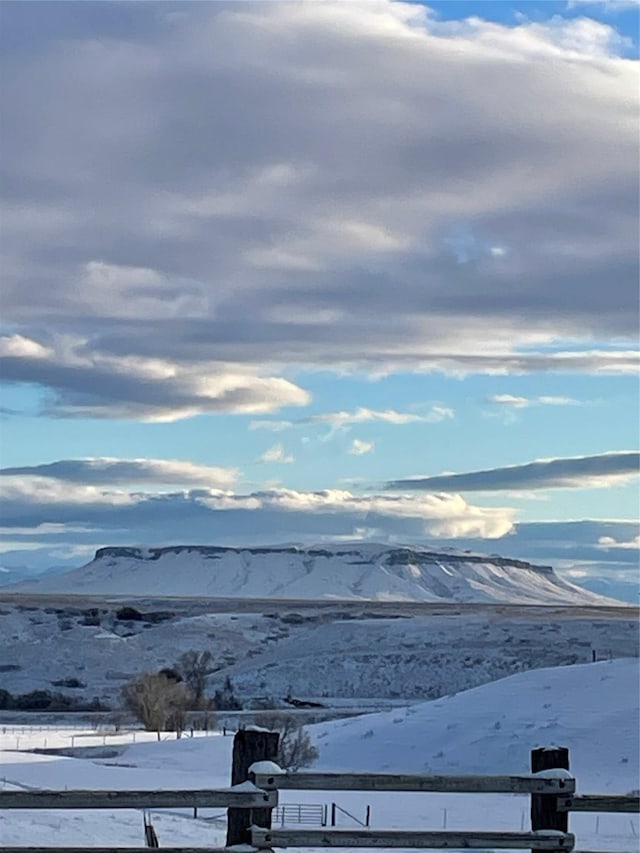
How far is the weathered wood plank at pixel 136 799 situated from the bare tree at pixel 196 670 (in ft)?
189

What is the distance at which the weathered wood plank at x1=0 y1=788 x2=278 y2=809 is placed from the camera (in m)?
7.18

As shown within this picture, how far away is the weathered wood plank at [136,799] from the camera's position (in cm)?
718

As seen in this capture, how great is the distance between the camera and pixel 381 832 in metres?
7.32

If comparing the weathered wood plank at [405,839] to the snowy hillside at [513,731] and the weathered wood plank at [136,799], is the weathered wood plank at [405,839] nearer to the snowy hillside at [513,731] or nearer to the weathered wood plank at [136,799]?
the weathered wood plank at [136,799]

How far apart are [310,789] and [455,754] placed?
3274 centimetres

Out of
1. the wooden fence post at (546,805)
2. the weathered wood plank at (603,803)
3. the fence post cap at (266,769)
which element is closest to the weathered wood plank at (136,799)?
the fence post cap at (266,769)

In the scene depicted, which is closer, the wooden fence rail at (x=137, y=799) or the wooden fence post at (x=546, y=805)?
the wooden fence rail at (x=137, y=799)

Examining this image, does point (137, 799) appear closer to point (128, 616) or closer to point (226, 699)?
point (226, 699)

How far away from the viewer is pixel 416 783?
24.7ft

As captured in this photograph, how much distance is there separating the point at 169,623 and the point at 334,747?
74272 mm

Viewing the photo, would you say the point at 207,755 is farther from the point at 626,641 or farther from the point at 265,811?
the point at 626,641

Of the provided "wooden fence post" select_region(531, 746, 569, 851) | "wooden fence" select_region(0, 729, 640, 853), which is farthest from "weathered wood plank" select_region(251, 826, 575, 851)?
"wooden fence post" select_region(531, 746, 569, 851)

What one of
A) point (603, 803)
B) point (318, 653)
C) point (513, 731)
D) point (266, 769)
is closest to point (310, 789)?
point (266, 769)

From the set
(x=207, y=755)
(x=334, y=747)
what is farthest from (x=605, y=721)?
(x=207, y=755)
